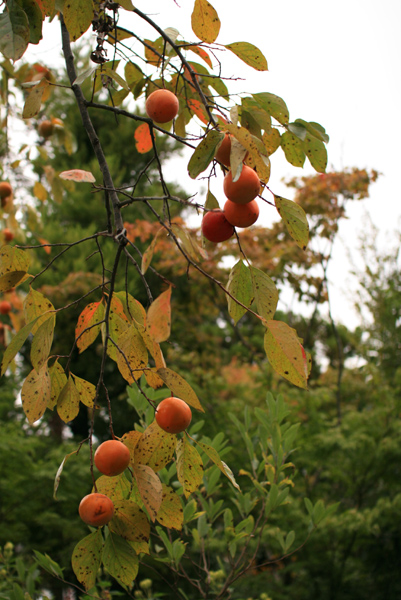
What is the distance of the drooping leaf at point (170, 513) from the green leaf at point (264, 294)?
25 centimetres

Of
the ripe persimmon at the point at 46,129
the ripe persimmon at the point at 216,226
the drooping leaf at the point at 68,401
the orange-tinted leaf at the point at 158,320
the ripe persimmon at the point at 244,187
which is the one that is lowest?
the orange-tinted leaf at the point at 158,320

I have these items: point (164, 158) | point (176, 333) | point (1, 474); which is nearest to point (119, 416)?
point (176, 333)

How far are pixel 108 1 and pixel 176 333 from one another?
4267mm

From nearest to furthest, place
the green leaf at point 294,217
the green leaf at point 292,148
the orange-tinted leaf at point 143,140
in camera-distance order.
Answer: the green leaf at point 294,217 < the green leaf at point 292,148 < the orange-tinted leaf at point 143,140

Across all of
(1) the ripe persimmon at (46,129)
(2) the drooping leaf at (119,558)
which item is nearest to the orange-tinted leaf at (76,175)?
(2) the drooping leaf at (119,558)

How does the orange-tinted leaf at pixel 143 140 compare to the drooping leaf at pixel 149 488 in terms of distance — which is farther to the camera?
the orange-tinted leaf at pixel 143 140

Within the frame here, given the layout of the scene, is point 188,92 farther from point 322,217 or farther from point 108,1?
point 322,217

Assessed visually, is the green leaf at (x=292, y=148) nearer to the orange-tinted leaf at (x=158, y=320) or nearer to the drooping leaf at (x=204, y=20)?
the drooping leaf at (x=204, y=20)

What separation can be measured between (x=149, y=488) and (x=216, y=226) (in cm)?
30

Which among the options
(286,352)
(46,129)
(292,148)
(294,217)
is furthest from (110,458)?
(46,129)

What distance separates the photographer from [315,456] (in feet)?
9.43

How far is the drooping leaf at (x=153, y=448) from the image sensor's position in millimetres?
561

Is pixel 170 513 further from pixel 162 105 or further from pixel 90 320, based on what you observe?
pixel 162 105

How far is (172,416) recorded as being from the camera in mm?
524
